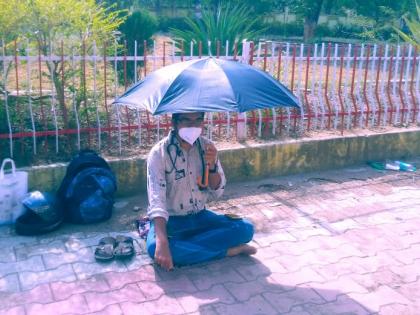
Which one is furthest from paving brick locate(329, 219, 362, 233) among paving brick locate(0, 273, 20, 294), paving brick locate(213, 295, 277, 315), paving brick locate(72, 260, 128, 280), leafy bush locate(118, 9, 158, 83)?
leafy bush locate(118, 9, 158, 83)

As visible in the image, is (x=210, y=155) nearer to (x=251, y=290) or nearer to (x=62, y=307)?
(x=251, y=290)

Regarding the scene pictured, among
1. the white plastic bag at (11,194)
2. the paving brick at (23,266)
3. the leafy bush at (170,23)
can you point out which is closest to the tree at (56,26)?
the white plastic bag at (11,194)

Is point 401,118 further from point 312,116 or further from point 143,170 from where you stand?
point 143,170

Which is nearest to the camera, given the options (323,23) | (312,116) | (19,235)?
(19,235)

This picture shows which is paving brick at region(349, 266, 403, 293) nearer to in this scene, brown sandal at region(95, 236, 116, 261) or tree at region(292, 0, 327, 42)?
brown sandal at region(95, 236, 116, 261)

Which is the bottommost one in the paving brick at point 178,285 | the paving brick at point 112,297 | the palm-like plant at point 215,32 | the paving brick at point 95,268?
the paving brick at point 112,297

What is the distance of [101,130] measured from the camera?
18.3ft

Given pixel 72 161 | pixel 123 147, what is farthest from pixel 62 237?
pixel 123 147

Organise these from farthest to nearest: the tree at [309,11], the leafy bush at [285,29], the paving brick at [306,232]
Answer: the leafy bush at [285,29]
the tree at [309,11]
the paving brick at [306,232]

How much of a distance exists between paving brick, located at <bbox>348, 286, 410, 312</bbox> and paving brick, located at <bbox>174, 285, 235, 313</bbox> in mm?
876

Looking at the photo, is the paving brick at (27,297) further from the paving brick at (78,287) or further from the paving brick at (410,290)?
the paving brick at (410,290)

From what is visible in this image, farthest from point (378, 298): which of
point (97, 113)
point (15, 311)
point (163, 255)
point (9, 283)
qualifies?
point (97, 113)

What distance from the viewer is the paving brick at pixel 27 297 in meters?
3.44

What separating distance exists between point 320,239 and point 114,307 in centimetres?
199
